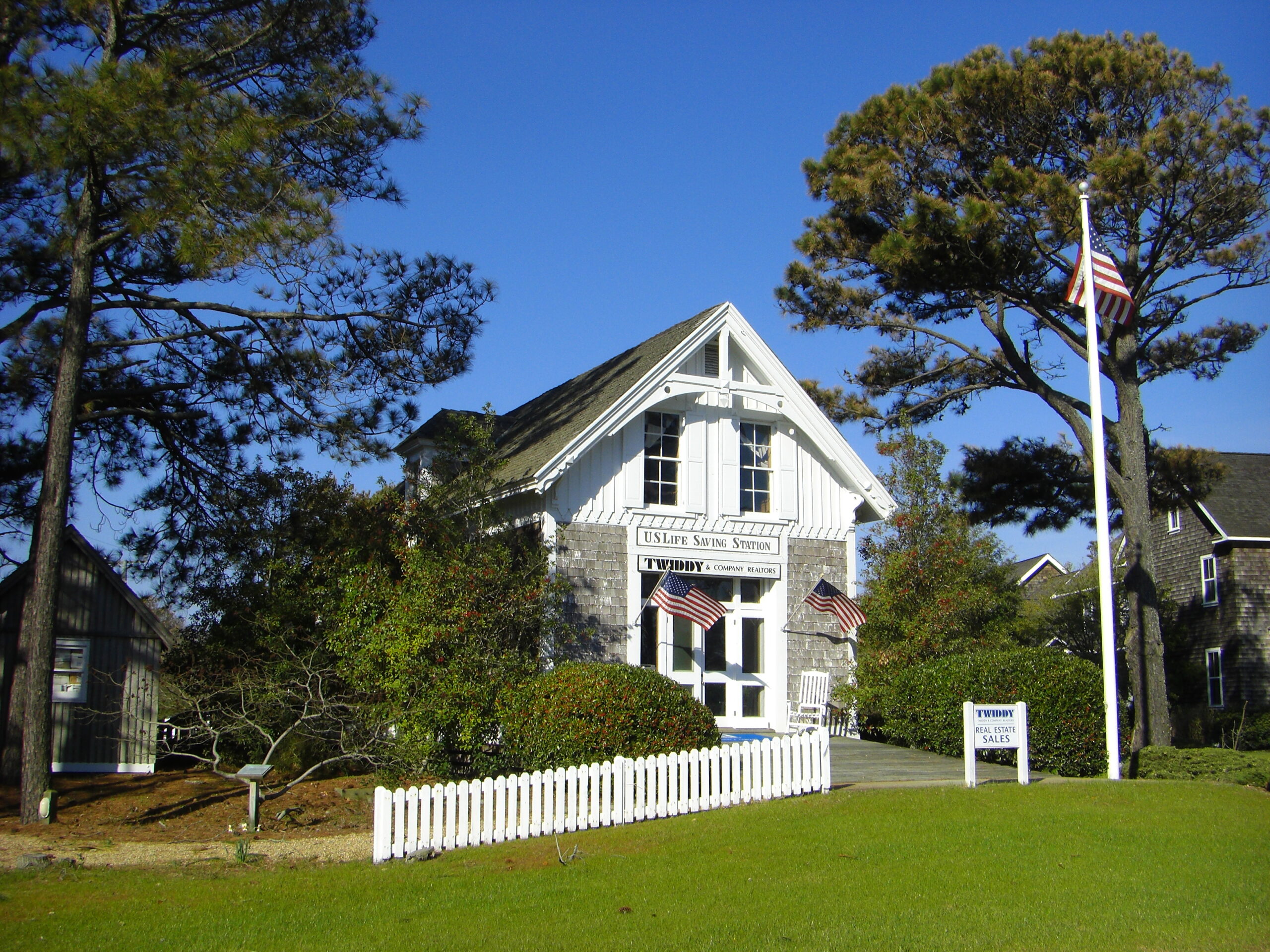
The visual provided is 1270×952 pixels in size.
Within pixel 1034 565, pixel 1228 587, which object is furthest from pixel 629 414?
pixel 1034 565

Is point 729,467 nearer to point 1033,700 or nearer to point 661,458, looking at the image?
point 661,458

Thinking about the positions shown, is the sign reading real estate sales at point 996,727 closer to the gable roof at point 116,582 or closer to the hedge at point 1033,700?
the hedge at point 1033,700

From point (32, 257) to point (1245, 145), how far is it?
64.6 feet

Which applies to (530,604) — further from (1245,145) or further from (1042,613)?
(1042,613)

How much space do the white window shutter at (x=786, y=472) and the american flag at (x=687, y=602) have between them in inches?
107

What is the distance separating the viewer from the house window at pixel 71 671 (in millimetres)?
16578

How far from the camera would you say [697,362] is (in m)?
20.2

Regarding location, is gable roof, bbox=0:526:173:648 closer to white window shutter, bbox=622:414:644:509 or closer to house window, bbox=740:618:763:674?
white window shutter, bbox=622:414:644:509

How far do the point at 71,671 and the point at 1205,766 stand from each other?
649 inches

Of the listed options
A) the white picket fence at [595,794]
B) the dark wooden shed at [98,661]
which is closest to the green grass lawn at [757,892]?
the white picket fence at [595,794]

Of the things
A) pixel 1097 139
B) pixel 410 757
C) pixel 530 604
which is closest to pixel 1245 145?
pixel 1097 139

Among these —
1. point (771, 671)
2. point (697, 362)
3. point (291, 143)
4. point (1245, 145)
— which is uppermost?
point (1245, 145)

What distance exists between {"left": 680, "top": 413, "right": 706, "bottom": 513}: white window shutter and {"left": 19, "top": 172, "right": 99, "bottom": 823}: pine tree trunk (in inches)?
383

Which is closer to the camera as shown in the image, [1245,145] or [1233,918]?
[1233,918]
